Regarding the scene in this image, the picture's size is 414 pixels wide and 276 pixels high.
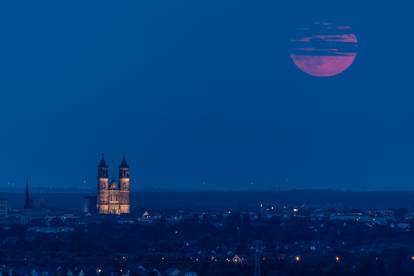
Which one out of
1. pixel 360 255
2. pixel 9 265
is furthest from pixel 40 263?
pixel 360 255

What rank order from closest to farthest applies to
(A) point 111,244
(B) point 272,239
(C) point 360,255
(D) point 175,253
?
1. (C) point 360,255
2. (D) point 175,253
3. (A) point 111,244
4. (B) point 272,239

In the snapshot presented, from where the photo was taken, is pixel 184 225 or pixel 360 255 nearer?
pixel 360 255

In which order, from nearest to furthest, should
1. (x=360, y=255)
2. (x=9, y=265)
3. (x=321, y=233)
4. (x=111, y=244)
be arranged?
(x=9, y=265) < (x=360, y=255) < (x=111, y=244) < (x=321, y=233)

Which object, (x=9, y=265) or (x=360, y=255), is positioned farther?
(x=360, y=255)

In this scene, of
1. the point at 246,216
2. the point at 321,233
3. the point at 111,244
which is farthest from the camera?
the point at 246,216

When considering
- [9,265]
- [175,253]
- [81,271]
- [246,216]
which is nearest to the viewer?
[81,271]

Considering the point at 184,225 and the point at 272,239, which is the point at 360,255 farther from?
the point at 184,225

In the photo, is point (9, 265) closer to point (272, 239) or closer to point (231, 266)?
point (231, 266)

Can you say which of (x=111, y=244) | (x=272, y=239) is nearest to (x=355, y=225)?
(x=272, y=239)
